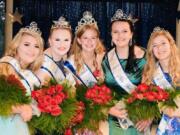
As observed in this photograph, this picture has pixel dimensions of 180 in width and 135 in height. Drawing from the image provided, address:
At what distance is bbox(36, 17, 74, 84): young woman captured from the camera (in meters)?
4.12

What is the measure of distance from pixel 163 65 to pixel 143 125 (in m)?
0.45

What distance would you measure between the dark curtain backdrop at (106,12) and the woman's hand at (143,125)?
232 centimetres

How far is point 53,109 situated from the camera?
3.59 metres

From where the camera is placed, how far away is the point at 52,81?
3.75 meters

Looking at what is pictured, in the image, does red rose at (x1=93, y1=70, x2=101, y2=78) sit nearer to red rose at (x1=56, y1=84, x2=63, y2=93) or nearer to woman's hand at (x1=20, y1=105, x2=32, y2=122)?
red rose at (x1=56, y1=84, x2=63, y2=93)

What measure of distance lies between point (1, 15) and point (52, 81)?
2501 millimetres

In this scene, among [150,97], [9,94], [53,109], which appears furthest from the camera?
[150,97]

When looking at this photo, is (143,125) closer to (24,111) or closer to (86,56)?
(86,56)

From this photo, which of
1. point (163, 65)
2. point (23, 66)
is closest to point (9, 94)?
point (23, 66)

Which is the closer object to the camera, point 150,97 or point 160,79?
point 150,97

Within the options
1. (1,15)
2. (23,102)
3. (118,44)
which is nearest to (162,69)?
(118,44)

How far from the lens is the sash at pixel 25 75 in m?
3.75

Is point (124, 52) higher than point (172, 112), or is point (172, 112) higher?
point (124, 52)

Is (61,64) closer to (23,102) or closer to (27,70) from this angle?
(27,70)
